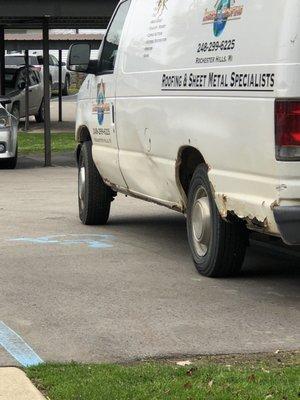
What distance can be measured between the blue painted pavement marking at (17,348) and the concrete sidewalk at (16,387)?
237 mm

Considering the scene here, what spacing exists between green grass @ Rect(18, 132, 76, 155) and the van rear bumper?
58.9ft

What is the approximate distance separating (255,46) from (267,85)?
35 centimetres

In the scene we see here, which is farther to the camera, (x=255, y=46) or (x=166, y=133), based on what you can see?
(x=166, y=133)

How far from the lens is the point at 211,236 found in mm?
7984

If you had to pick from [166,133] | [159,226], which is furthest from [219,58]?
[159,226]

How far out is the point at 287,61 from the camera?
654cm

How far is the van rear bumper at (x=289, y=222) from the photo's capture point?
6.62 m

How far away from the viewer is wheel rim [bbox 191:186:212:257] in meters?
8.05

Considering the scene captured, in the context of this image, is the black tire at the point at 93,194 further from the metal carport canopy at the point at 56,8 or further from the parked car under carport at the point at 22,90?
the parked car under carport at the point at 22,90

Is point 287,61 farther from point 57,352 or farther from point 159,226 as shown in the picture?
point 159,226

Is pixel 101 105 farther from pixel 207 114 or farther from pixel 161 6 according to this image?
pixel 207 114

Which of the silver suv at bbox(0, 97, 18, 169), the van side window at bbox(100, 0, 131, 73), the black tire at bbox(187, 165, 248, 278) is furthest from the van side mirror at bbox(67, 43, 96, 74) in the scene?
the silver suv at bbox(0, 97, 18, 169)

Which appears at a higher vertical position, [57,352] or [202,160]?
[202,160]

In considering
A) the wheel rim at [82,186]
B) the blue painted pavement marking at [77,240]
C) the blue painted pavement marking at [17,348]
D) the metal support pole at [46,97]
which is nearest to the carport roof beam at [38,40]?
the metal support pole at [46,97]
